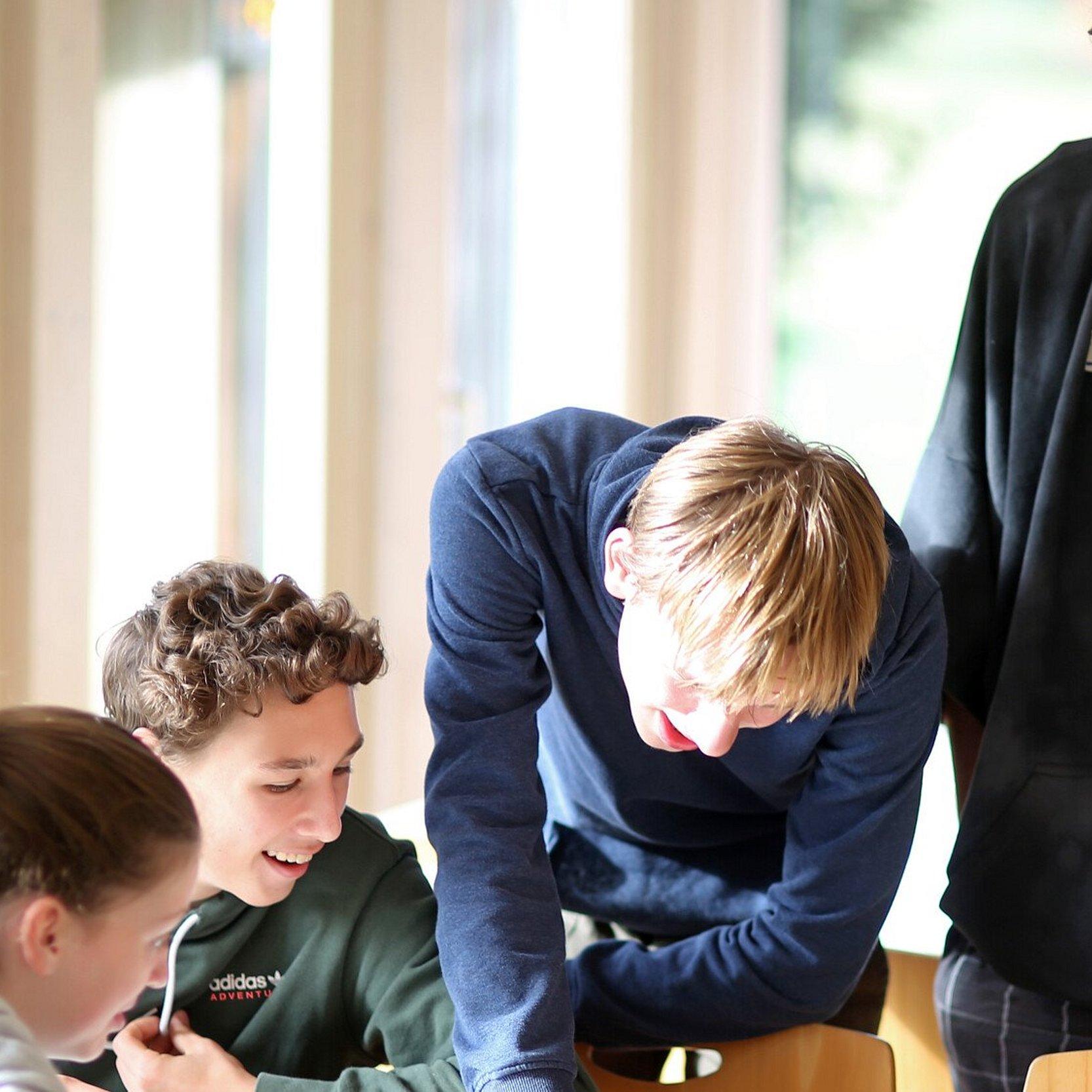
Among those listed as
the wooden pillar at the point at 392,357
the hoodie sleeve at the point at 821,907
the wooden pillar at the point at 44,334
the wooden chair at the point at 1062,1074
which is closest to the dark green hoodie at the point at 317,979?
the hoodie sleeve at the point at 821,907

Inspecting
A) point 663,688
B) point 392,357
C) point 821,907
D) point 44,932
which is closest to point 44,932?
point 44,932

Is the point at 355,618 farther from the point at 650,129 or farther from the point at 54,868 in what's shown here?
the point at 650,129

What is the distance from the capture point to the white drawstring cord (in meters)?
1.14

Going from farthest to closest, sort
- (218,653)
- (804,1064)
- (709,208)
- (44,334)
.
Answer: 1. (709,208)
2. (44,334)
3. (804,1064)
4. (218,653)

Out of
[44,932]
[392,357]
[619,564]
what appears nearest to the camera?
[44,932]

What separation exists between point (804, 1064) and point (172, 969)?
570 mm

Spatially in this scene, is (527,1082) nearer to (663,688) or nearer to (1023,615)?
(663,688)

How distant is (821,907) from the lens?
1.18 metres

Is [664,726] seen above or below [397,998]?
above

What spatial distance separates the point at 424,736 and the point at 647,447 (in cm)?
144

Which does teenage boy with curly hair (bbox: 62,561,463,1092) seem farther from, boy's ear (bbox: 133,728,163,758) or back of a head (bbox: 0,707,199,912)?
back of a head (bbox: 0,707,199,912)

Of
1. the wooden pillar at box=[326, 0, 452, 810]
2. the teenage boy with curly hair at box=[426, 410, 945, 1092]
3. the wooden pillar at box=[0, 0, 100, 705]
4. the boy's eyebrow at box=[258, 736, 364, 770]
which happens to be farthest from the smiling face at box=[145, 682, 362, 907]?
the wooden pillar at box=[326, 0, 452, 810]

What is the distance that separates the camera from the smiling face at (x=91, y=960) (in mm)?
812

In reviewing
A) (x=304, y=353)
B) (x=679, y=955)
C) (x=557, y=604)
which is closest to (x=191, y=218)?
(x=304, y=353)
